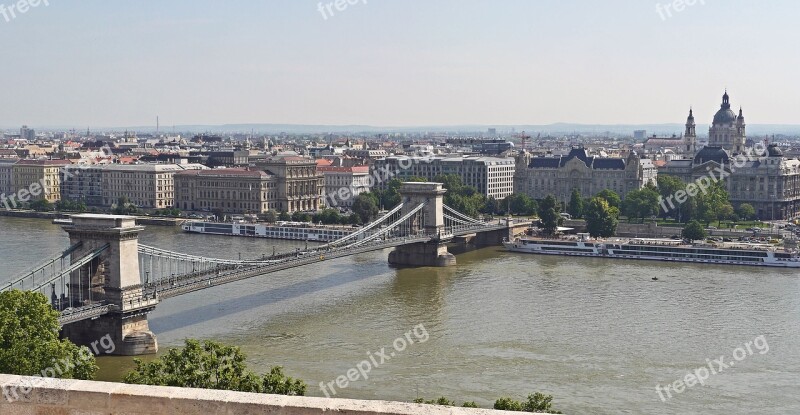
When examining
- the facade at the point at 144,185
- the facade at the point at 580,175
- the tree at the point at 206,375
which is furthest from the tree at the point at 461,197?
the tree at the point at 206,375

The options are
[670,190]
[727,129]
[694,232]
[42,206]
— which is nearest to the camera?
[694,232]

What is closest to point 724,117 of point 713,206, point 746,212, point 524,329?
point 746,212

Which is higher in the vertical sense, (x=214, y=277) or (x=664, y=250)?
(x=214, y=277)

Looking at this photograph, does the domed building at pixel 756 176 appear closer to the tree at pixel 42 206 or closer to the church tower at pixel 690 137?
the church tower at pixel 690 137

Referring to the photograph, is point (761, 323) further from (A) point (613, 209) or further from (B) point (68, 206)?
(B) point (68, 206)

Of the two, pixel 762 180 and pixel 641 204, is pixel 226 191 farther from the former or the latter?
pixel 762 180

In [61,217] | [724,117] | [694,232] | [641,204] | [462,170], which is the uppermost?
[724,117]
